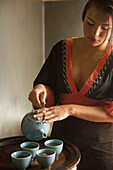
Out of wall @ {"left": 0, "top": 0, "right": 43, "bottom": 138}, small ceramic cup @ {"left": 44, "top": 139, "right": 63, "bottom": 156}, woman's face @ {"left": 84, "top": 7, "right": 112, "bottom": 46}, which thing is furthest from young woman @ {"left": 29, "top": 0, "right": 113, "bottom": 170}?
wall @ {"left": 0, "top": 0, "right": 43, "bottom": 138}

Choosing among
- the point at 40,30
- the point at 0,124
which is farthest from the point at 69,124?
the point at 40,30

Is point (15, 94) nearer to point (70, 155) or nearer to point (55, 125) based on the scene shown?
point (55, 125)

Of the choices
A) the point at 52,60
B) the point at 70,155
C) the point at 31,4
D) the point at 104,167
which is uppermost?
the point at 31,4

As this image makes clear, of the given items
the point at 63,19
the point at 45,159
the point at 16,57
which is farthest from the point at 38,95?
the point at 63,19

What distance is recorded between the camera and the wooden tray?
1033 millimetres

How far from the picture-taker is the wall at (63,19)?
3.19 metres

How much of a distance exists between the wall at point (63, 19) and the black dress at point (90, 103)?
6.22ft

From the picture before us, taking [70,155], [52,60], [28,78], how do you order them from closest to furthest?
1. [70,155]
2. [52,60]
3. [28,78]

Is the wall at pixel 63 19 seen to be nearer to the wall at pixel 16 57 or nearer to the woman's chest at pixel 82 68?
the wall at pixel 16 57

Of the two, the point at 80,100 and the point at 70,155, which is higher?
the point at 80,100

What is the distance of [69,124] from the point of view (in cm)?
138

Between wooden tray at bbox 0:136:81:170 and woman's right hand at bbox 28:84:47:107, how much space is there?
23 centimetres

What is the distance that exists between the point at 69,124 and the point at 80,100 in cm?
16

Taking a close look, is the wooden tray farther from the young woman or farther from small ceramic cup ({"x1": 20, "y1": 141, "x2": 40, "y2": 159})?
the young woman
